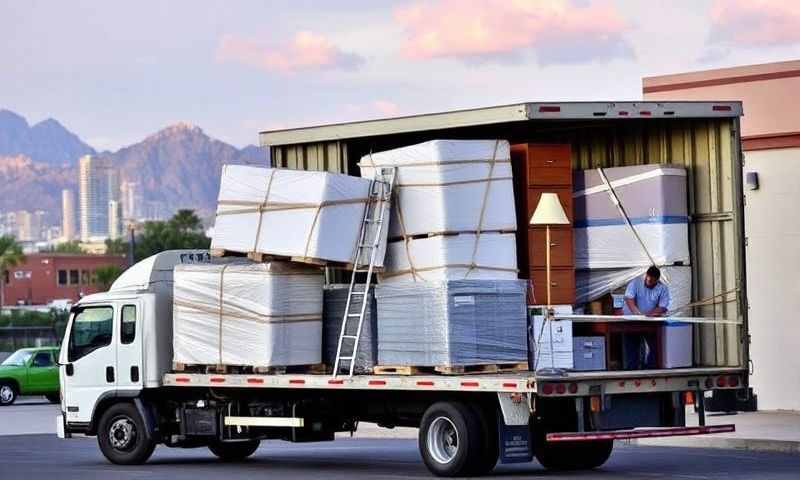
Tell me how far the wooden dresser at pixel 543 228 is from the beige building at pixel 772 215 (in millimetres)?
8779

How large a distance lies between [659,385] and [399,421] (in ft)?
9.80

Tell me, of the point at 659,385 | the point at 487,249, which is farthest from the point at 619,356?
the point at 487,249

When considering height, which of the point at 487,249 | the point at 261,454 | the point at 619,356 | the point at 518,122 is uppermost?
the point at 518,122

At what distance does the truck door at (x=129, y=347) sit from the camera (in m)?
20.4

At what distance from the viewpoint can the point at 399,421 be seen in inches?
723

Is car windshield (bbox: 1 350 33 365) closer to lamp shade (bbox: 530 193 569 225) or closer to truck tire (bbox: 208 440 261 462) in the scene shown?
truck tire (bbox: 208 440 261 462)

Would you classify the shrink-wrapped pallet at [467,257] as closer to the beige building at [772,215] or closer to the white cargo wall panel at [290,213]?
the white cargo wall panel at [290,213]

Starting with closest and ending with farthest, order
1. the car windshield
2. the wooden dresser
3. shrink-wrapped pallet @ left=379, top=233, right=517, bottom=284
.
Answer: shrink-wrapped pallet @ left=379, top=233, right=517, bottom=284
the wooden dresser
the car windshield

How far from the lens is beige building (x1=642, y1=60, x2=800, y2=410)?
83.7 ft

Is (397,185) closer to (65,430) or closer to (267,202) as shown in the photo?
(267,202)

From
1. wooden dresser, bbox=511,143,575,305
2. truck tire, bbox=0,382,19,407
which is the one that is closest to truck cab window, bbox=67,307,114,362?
wooden dresser, bbox=511,143,575,305

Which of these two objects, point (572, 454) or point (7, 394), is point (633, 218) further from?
point (7, 394)

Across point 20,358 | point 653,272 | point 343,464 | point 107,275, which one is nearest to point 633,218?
point 653,272

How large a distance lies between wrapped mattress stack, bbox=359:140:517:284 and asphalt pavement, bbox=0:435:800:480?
2.26 metres
